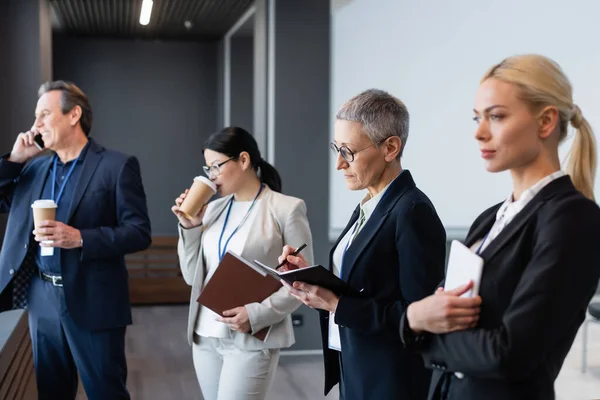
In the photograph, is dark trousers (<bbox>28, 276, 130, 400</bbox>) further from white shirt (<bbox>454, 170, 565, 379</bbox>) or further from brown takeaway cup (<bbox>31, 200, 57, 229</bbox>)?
white shirt (<bbox>454, 170, 565, 379</bbox>)

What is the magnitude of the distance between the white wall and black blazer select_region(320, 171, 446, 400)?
173 centimetres

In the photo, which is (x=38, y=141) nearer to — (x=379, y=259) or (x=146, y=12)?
(x=379, y=259)

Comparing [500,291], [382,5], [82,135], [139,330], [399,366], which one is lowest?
[139,330]

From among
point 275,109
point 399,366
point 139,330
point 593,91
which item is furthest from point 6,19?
point 399,366

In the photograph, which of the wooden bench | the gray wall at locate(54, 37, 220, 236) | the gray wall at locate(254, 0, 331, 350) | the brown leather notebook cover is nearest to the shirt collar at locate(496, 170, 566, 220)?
the brown leather notebook cover

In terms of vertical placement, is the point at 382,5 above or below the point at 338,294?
above

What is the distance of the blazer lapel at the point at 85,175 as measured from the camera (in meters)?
3.00

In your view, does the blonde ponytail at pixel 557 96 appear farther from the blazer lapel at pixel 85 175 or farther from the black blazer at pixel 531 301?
the blazer lapel at pixel 85 175

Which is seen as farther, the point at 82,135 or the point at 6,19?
the point at 6,19

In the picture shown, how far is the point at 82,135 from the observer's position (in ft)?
10.3

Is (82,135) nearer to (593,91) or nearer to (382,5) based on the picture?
(593,91)

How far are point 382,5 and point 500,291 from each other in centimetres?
464

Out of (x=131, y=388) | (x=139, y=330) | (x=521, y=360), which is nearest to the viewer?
(x=521, y=360)

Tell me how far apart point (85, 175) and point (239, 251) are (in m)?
0.81
